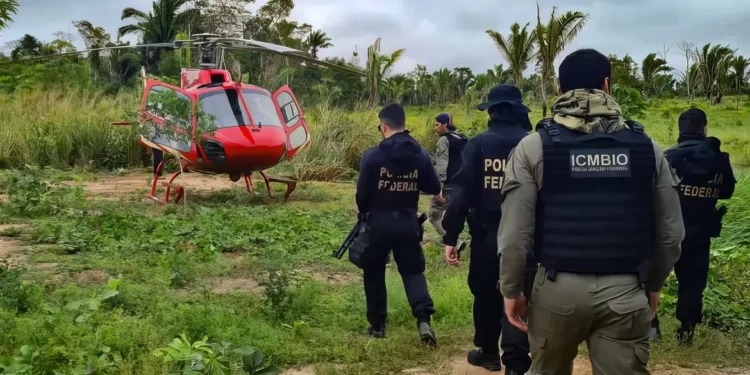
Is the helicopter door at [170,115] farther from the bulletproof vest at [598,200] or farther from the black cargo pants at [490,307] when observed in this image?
the bulletproof vest at [598,200]

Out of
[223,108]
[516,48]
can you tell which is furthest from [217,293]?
[516,48]

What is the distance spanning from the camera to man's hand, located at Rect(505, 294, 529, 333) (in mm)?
2769

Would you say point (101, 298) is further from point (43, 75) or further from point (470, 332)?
point (43, 75)

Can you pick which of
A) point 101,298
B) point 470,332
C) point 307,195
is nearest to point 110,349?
point 101,298

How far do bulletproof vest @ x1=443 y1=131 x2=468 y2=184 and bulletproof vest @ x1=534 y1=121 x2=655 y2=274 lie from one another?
4997mm

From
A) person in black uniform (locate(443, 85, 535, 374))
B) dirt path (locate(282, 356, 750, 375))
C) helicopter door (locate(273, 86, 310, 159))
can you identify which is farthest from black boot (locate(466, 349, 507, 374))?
helicopter door (locate(273, 86, 310, 159))

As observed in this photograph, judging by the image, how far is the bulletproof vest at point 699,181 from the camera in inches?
186

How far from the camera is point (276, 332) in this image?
187 inches

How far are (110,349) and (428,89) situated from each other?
43.9 m

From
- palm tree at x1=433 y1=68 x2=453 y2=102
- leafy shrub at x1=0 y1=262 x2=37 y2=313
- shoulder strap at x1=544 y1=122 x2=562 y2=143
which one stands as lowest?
leafy shrub at x1=0 y1=262 x2=37 y2=313

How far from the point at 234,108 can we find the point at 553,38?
11.1 metres

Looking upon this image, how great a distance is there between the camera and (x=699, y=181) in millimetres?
4742

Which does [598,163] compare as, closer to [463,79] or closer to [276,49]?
[276,49]

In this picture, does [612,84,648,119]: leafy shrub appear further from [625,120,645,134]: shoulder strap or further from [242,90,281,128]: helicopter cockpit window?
[625,120,645,134]: shoulder strap
